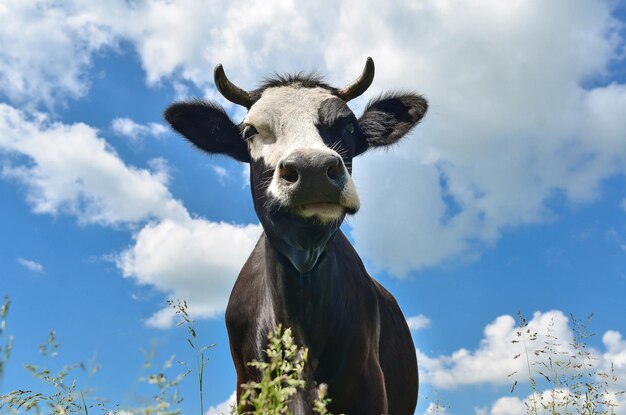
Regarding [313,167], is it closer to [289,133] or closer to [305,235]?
[305,235]

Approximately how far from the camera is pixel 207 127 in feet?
22.5

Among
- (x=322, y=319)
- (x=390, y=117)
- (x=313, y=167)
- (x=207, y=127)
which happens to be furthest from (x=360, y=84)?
(x=322, y=319)

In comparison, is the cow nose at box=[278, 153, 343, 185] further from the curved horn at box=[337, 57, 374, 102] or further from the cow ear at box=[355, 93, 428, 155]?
the cow ear at box=[355, 93, 428, 155]

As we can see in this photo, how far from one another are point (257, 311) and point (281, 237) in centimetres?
99

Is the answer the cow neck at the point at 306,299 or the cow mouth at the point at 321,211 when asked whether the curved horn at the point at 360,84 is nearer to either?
the cow neck at the point at 306,299

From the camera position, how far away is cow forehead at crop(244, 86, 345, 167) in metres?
5.38

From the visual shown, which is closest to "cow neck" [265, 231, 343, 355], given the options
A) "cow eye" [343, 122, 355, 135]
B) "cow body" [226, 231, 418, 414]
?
"cow body" [226, 231, 418, 414]

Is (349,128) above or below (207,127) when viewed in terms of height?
below

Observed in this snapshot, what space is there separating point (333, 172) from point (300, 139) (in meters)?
0.64

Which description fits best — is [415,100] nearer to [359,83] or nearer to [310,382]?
[359,83]

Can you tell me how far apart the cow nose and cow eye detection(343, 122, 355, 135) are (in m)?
1.32

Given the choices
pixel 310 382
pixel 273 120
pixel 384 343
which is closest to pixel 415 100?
pixel 273 120

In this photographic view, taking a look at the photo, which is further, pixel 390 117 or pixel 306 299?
pixel 390 117

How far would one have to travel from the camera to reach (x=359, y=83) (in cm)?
691
